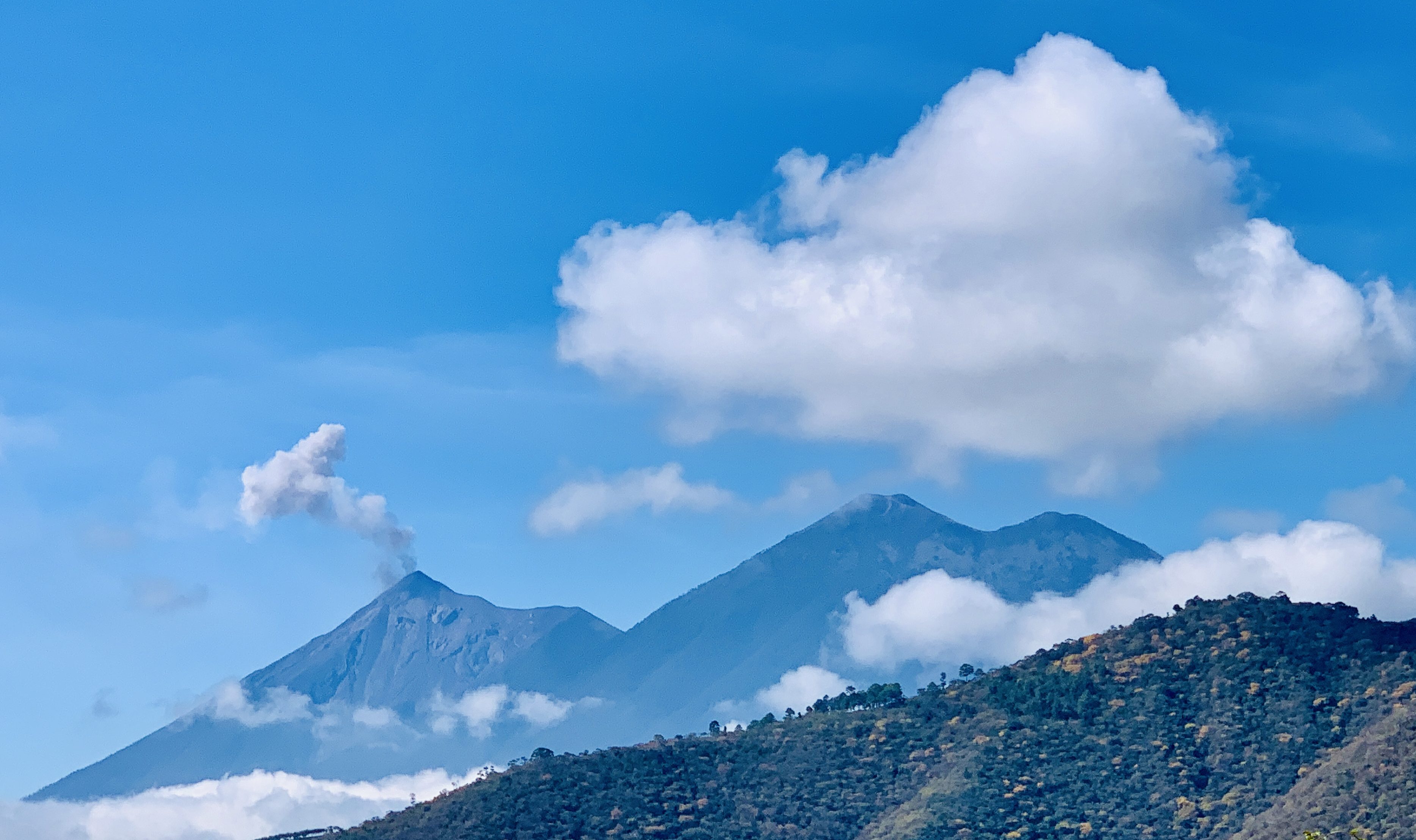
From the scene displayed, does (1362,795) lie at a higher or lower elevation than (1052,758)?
lower

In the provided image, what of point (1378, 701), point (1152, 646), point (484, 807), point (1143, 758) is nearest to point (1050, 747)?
point (1143, 758)

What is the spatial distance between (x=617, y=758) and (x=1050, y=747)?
49691 millimetres

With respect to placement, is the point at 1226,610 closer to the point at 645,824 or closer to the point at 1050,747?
the point at 1050,747

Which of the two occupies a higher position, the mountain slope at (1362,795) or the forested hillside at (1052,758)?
the forested hillside at (1052,758)

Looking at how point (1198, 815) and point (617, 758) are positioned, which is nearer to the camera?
point (1198, 815)

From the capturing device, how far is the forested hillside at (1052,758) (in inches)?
6122

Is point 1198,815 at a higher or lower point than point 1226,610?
lower

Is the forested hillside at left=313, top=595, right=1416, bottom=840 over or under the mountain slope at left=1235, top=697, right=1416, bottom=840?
over

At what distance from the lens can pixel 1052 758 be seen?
166125 millimetres

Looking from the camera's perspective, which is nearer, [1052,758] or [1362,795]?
[1362,795]

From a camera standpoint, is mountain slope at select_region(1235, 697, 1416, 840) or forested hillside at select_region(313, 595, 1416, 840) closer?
mountain slope at select_region(1235, 697, 1416, 840)

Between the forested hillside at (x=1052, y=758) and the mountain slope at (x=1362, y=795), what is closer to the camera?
the mountain slope at (x=1362, y=795)

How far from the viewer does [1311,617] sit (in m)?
178

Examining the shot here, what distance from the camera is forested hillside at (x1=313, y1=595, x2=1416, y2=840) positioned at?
15550 centimetres
